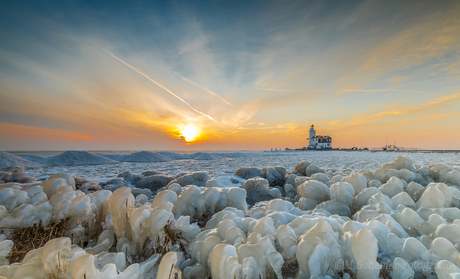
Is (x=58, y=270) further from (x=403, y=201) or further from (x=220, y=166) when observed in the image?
(x=220, y=166)

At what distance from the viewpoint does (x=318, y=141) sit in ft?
202

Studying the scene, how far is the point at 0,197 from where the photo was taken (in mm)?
2344

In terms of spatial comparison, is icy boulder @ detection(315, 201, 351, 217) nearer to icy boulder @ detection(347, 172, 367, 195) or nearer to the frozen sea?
icy boulder @ detection(347, 172, 367, 195)

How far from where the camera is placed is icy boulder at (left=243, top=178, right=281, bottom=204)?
418 cm

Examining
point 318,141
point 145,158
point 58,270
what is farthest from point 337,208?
point 318,141

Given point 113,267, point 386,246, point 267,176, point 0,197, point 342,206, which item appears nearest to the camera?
point 113,267

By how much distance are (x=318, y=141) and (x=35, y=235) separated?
222 ft

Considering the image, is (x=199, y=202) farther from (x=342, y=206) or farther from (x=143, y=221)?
(x=342, y=206)

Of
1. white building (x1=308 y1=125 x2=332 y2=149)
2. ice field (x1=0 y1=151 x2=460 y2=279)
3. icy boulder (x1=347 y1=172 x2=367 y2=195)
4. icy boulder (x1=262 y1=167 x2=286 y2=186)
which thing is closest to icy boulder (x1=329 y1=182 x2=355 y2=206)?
ice field (x1=0 y1=151 x2=460 y2=279)

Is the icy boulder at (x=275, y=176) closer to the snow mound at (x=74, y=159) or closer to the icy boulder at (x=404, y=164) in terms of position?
the icy boulder at (x=404, y=164)

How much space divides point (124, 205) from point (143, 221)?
303mm

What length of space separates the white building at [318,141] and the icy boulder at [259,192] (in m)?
62.6

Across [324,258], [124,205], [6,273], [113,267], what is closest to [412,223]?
[324,258]

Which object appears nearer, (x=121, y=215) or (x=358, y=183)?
(x=121, y=215)
